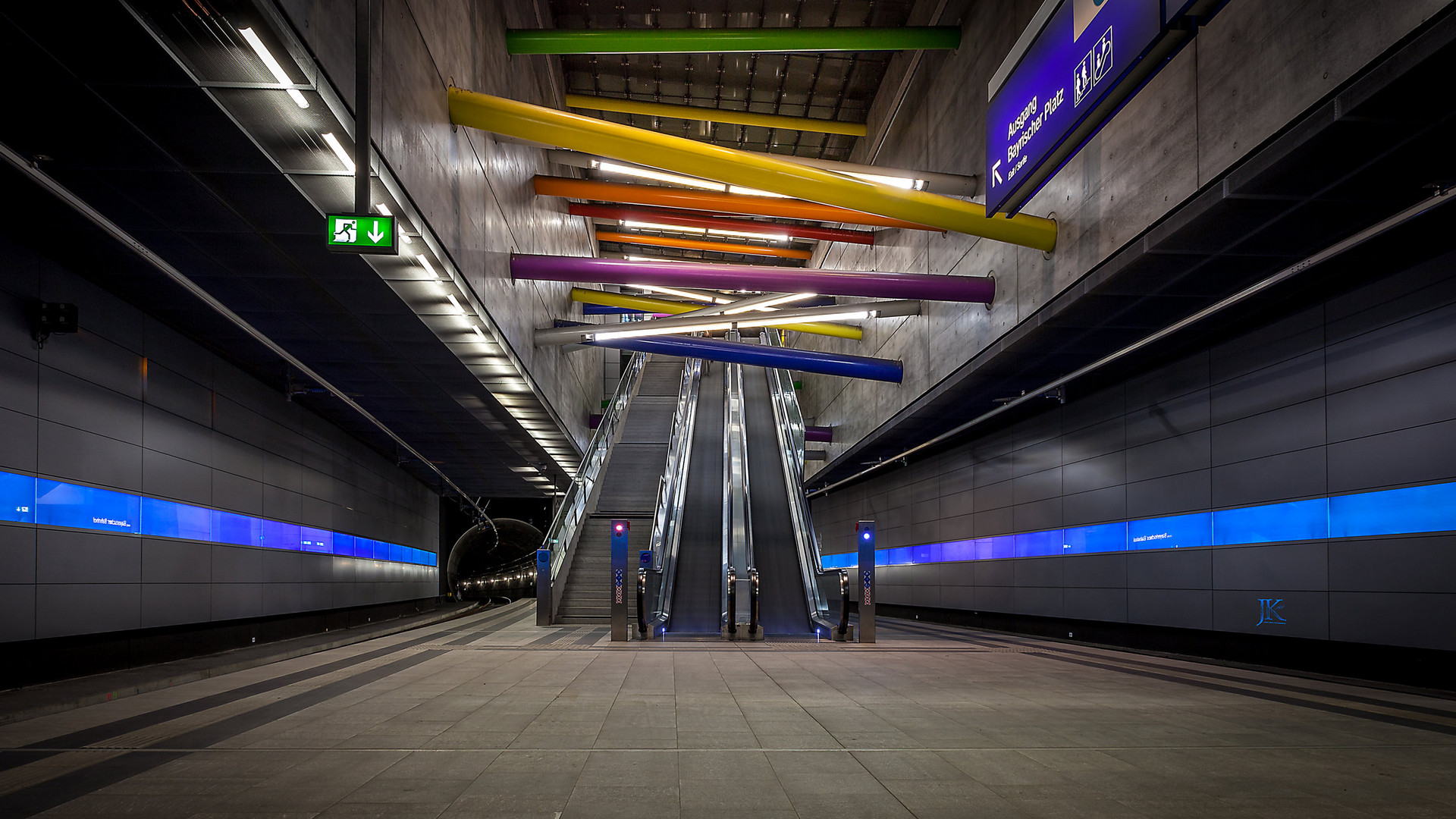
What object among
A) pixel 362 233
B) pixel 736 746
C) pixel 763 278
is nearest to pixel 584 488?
pixel 763 278

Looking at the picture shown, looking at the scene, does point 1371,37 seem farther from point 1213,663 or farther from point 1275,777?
point 1213,663

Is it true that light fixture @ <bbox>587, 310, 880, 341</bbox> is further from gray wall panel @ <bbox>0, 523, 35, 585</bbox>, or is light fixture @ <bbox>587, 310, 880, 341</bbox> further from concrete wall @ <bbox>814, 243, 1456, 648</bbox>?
gray wall panel @ <bbox>0, 523, 35, 585</bbox>

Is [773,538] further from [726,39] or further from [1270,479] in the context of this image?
[726,39]

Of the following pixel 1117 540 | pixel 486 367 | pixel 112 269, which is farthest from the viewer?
pixel 486 367

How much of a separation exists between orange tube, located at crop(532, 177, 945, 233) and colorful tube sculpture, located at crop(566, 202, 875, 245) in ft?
9.52

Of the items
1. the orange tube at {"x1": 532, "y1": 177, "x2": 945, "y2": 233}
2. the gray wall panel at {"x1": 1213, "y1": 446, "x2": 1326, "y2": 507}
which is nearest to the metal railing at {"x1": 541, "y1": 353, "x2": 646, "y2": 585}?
the orange tube at {"x1": 532, "y1": 177, "x2": 945, "y2": 233}

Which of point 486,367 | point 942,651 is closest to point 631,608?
point 486,367

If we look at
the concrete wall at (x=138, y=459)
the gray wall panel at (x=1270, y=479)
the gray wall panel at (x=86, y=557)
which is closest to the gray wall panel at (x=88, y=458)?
the concrete wall at (x=138, y=459)

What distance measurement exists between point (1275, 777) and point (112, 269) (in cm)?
1045

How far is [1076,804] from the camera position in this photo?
4.16 metres

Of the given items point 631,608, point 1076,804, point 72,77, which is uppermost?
point 72,77

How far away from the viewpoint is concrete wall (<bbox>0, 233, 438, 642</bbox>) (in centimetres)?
810

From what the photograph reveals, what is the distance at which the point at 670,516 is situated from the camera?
53.5ft

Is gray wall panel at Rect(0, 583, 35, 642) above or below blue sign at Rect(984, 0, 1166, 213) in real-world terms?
below
